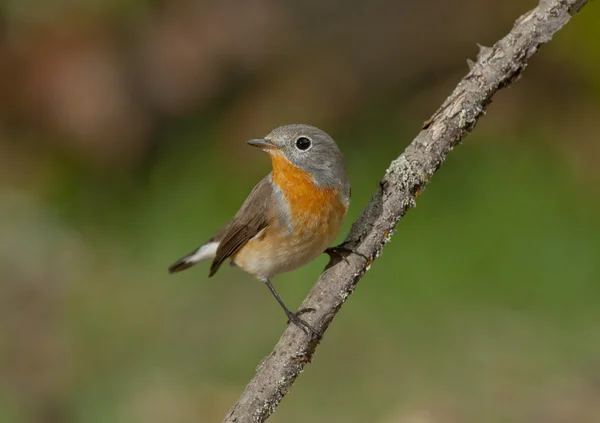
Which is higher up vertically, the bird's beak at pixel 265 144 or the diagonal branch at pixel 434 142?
the bird's beak at pixel 265 144

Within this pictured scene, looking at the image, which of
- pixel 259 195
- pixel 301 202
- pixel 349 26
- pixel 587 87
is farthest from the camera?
pixel 349 26

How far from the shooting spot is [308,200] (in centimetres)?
407

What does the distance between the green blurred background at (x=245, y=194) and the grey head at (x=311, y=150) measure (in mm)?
2230

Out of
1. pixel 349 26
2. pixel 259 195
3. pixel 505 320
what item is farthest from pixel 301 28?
pixel 259 195

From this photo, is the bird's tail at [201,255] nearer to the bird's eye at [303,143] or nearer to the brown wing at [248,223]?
the brown wing at [248,223]

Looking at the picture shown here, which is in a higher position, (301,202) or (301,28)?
(301,28)

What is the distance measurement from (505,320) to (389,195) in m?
3.28

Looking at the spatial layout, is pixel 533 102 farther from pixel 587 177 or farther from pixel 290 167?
pixel 290 167

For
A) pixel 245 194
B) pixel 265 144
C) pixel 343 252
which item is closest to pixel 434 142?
pixel 343 252

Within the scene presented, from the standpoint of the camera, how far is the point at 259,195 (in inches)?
174

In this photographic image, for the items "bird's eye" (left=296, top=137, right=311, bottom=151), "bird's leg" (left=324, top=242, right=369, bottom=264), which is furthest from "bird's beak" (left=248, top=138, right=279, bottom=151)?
"bird's leg" (left=324, top=242, right=369, bottom=264)

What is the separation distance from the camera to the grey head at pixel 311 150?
13.3 ft

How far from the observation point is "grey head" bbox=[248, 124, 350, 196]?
4051 millimetres

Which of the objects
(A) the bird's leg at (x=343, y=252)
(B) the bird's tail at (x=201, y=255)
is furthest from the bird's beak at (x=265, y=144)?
(B) the bird's tail at (x=201, y=255)
